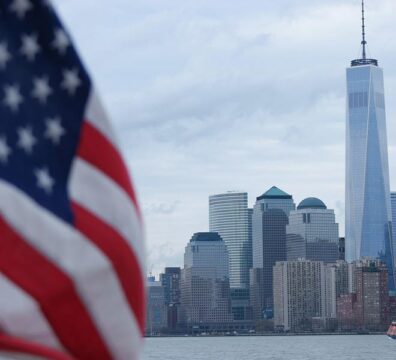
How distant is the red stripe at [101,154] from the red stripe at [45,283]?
596 millimetres

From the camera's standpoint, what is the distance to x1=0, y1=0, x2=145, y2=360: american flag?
6.81m

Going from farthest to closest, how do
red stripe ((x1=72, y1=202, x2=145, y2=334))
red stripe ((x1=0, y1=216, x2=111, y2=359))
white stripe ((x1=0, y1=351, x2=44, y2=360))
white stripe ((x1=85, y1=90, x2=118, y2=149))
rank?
white stripe ((x1=85, y1=90, x2=118, y2=149)) < red stripe ((x1=72, y1=202, x2=145, y2=334)) < red stripe ((x1=0, y1=216, x2=111, y2=359)) < white stripe ((x1=0, y1=351, x2=44, y2=360))

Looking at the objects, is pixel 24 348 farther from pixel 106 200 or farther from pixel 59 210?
pixel 106 200

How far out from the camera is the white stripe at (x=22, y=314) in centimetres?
671

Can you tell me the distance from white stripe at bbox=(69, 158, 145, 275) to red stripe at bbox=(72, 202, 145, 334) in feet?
0.11

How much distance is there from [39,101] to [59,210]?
1.87 feet

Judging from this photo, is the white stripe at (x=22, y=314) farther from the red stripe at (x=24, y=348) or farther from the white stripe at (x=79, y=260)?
the white stripe at (x=79, y=260)

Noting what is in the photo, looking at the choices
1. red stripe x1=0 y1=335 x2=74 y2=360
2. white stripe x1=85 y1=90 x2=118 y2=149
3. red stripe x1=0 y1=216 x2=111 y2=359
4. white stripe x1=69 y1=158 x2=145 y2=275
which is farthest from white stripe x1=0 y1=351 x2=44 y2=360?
white stripe x1=85 y1=90 x2=118 y2=149

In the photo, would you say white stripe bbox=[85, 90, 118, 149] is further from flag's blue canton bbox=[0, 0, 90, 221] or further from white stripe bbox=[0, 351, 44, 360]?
white stripe bbox=[0, 351, 44, 360]

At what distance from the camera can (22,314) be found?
6.75 m

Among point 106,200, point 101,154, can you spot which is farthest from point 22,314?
point 101,154

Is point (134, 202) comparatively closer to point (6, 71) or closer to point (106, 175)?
point (106, 175)

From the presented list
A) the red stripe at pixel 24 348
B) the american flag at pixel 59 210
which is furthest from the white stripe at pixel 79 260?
the red stripe at pixel 24 348

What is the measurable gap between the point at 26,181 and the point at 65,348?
877 millimetres
